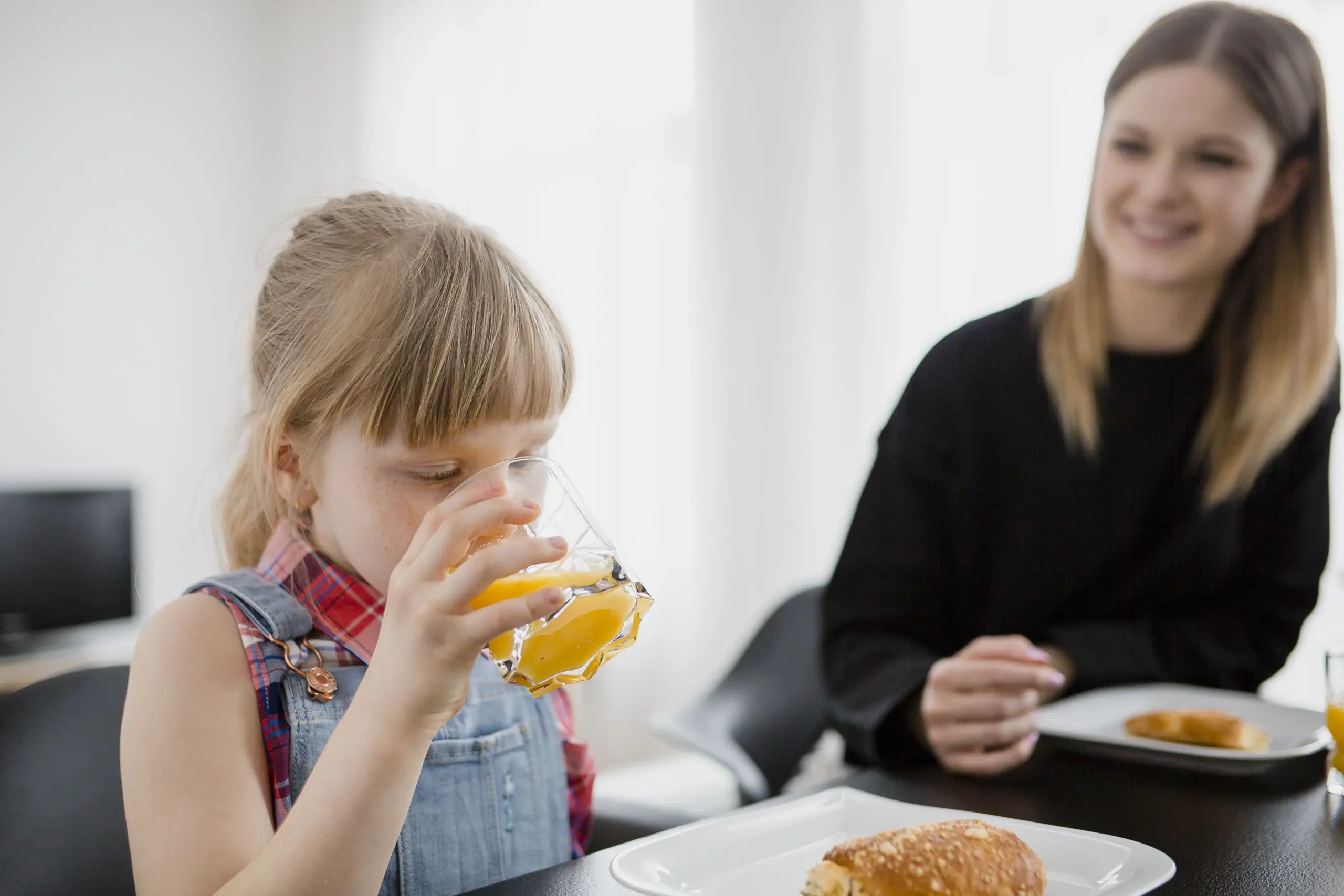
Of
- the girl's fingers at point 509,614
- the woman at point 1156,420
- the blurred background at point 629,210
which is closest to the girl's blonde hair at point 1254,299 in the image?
the woman at point 1156,420

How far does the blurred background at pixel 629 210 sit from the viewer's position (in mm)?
3461

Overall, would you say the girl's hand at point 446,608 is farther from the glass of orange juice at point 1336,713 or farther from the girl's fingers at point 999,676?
the glass of orange juice at point 1336,713

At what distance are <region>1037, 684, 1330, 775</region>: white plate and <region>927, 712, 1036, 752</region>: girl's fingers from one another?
0.28ft

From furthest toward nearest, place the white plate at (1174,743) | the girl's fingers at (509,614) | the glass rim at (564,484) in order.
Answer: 1. the white plate at (1174,743)
2. the glass rim at (564,484)
3. the girl's fingers at (509,614)

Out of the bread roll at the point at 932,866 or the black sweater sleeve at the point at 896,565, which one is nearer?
the bread roll at the point at 932,866

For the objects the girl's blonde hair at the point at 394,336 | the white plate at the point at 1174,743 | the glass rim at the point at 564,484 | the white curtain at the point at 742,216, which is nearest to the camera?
the glass rim at the point at 564,484

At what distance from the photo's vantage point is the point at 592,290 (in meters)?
4.38

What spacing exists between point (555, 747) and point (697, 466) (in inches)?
120

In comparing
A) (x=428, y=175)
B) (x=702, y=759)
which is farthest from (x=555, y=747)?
(x=428, y=175)

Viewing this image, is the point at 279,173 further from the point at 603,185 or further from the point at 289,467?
the point at 289,467

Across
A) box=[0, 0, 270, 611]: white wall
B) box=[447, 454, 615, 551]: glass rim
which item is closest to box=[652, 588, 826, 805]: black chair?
box=[447, 454, 615, 551]: glass rim

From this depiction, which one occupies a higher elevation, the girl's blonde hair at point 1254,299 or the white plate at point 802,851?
the girl's blonde hair at point 1254,299

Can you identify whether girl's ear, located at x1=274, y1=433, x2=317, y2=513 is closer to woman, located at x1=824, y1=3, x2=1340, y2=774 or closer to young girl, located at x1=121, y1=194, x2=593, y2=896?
young girl, located at x1=121, y1=194, x2=593, y2=896

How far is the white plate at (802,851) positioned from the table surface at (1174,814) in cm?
3
